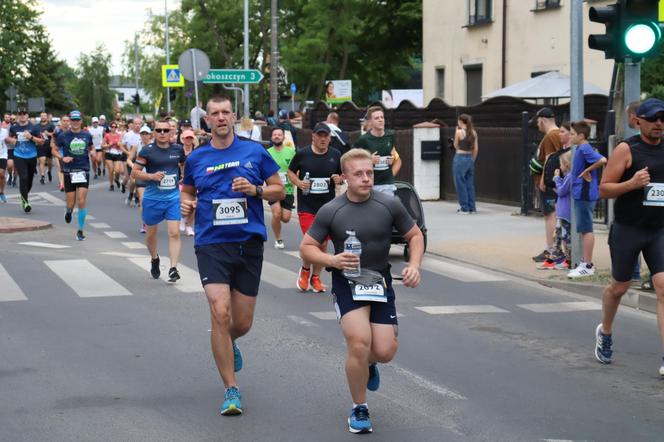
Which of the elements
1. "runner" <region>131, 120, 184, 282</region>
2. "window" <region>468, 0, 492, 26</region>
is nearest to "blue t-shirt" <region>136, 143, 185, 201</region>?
"runner" <region>131, 120, 184, 282</region>

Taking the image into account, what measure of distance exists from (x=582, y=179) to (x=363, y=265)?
7195 mm

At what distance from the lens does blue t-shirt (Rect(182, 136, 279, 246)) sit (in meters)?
7.38

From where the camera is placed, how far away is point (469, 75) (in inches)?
1508

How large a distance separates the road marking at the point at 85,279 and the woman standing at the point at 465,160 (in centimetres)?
863

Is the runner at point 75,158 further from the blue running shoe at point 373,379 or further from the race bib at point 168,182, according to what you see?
the blue running shoe at point 373,379

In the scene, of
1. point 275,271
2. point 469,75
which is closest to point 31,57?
point 469,75

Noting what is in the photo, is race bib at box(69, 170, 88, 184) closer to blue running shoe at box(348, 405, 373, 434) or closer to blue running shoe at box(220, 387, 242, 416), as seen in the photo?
blue running shoe at box(220, 387, 242, 416)

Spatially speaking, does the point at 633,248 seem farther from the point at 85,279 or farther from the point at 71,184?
the point at 71,184

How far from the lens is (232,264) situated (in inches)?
288

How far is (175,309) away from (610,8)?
527cm

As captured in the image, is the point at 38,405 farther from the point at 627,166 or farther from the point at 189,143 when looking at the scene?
the point at 189,143

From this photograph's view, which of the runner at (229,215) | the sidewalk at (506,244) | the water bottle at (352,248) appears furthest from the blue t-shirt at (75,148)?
the water bottle at (352,248)

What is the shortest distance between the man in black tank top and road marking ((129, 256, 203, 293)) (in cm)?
521

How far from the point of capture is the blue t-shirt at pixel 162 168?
13477 mm
